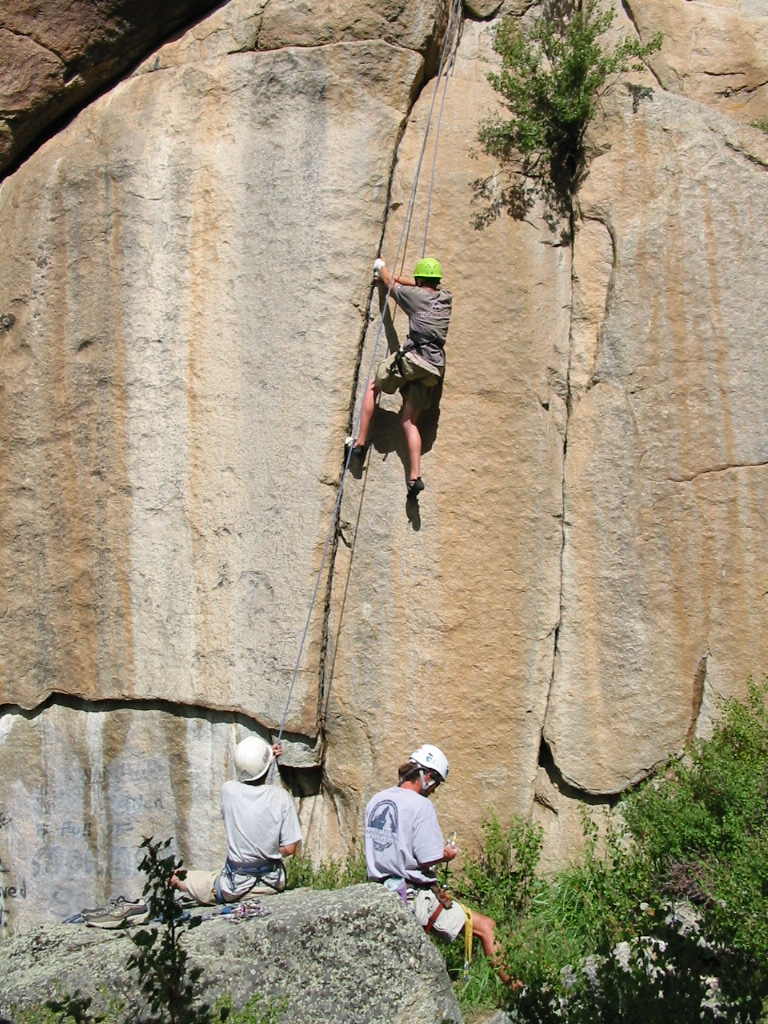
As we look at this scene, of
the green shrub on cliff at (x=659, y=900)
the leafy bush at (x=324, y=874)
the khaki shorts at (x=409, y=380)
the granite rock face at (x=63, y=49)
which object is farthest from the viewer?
the granite rock face at (x=63, y=49)

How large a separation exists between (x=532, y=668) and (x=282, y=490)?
191cm

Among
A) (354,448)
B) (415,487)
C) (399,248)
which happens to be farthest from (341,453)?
(399,248)

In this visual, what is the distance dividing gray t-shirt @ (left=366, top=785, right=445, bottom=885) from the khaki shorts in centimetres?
239

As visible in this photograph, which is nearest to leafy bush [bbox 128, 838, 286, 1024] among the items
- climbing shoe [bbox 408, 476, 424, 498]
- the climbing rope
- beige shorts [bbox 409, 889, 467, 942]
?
beige shorts [bbox 409, 889, 467, 942]

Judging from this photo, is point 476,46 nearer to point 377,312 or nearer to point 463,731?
point 377,312

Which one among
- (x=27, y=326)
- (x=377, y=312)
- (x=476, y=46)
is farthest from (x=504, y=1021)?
(x=476, y=46)

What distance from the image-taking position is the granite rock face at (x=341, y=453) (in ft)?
20.5

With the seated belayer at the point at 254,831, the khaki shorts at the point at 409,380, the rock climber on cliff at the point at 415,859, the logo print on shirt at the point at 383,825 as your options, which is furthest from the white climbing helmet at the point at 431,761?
the khaki shorts at the point at 409,380

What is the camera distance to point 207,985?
165 inches

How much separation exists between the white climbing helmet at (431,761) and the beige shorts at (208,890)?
1005 millimetres

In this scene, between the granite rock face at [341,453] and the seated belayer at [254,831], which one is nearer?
the seated belayer at [254,831]

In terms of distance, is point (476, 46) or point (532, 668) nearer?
point (532, 668)

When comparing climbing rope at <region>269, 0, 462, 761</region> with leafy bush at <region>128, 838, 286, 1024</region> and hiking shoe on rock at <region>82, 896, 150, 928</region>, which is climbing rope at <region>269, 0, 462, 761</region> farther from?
leafy bush at <region>128, 838, 286, 1024</region>

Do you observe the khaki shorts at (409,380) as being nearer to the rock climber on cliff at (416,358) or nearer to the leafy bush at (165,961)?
the rock climber on cliff at (416,358)
